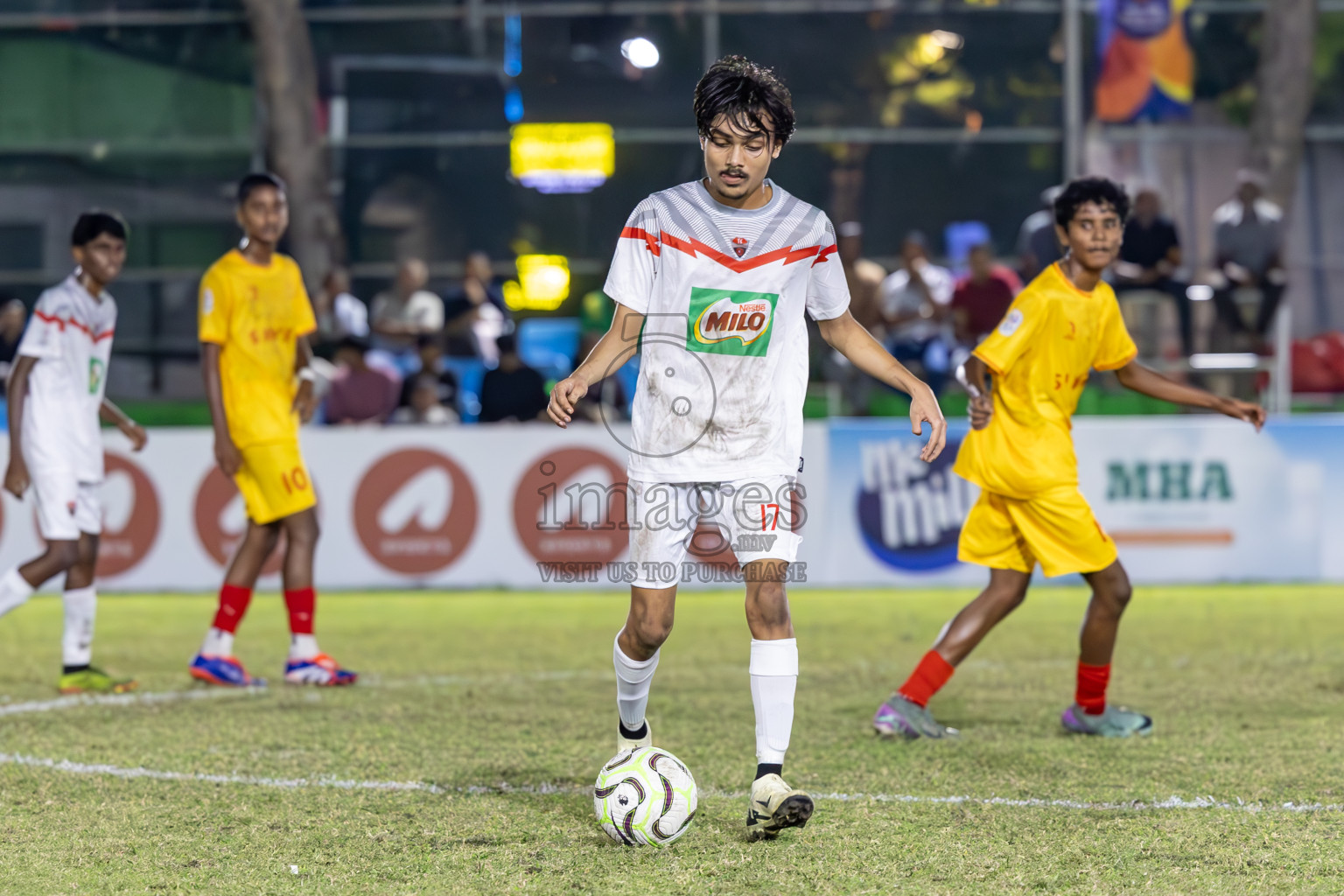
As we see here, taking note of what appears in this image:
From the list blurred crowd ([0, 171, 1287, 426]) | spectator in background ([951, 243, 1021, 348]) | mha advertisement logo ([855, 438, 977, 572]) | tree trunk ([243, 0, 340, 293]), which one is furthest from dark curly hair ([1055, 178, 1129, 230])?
tree trunk ([243, 0, 340, 293])

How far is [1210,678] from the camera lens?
23.6 feet

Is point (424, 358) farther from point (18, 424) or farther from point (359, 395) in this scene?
point (18, 424)

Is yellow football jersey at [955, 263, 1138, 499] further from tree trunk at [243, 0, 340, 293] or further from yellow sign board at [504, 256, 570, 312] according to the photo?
tree trunk at [243, 0, 340, 293]

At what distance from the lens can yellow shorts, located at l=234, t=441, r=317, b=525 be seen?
7.08 meters

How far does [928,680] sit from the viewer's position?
575 centimetres

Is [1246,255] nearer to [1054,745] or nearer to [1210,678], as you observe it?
[1210,678]

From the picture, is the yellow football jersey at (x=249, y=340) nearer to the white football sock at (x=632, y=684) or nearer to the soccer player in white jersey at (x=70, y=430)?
the soccer player in white jersey at (x=70, y=430)

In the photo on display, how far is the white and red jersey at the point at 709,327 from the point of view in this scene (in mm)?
4309

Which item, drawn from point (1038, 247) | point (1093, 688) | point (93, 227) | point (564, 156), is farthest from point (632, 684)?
point (564, 156)

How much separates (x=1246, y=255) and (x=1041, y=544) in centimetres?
1031

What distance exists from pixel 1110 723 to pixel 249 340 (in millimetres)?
4092

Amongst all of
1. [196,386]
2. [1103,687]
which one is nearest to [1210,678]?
[1103,687]

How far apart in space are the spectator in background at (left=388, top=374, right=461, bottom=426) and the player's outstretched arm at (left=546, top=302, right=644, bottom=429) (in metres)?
8.74

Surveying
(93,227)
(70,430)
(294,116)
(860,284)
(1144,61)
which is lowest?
(70,430)
